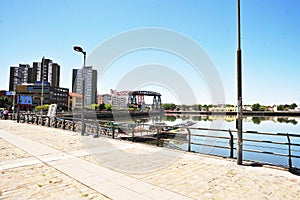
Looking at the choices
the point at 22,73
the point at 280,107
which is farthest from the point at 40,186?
the point at 22,73

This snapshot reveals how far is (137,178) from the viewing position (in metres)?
5.50

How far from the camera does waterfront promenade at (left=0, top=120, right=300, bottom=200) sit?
175 inches

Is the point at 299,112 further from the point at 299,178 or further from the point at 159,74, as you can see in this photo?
the point at 299,178

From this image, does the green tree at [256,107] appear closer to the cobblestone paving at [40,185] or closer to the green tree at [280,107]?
the green tree at [280,107]

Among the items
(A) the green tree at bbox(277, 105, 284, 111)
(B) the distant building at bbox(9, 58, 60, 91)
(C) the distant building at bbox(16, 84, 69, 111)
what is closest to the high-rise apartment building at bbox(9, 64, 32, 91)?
(B) the distant building at bbox(9, 58, 60, 91)

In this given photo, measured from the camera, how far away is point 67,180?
5.31 metres

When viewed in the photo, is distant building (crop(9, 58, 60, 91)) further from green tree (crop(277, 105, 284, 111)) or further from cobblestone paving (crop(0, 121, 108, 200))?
green tree (crop(277, 105, 284, 111))

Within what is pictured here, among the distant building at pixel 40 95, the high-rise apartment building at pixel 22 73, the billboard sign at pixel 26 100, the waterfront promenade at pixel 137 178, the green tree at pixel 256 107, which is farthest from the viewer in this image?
the green tree at pixel 256 107

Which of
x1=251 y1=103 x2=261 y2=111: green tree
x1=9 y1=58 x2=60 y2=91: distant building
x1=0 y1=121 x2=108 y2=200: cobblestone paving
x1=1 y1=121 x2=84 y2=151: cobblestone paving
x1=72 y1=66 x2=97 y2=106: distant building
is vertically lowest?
x1=1 y1=121 x2=84 y2=151: cobblestone paving

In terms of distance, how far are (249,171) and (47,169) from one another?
6.12 m

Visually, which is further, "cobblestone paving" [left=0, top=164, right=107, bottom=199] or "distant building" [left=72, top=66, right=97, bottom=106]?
"distant building" [left=72, top=66, right=97, bottom=106]

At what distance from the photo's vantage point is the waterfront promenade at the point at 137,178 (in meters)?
4.46

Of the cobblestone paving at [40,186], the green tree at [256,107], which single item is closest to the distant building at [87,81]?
the cobblestone paving at [40,186]

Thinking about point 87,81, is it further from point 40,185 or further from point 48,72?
point 48,72
